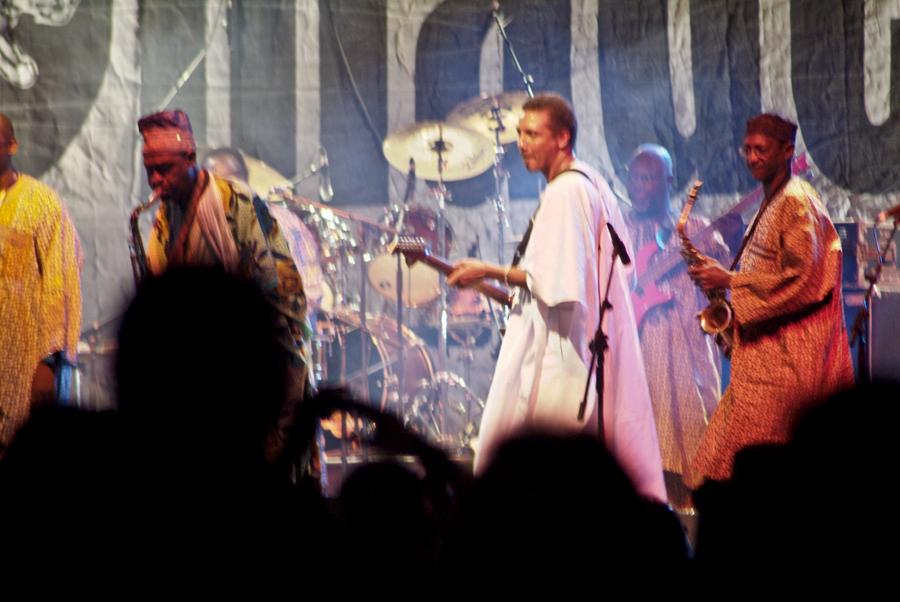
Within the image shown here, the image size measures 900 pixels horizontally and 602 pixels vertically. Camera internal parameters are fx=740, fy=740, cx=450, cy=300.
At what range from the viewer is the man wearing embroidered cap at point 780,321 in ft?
11.6

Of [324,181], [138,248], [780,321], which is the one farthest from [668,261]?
[138,248]

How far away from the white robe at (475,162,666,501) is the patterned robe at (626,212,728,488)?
1.84 meters

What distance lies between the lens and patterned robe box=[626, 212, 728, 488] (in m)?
5.11

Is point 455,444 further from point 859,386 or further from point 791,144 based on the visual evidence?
point 859,386

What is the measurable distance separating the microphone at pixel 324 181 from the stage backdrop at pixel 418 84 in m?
0.08

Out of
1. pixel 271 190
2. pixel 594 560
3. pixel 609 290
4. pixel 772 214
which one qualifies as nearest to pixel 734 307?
pixel 772 214

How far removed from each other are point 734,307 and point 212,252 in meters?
2.58

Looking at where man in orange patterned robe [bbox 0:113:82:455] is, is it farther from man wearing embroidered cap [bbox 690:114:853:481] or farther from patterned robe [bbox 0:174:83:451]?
man wearing embroidered cap [bbox 690:114:853:481]

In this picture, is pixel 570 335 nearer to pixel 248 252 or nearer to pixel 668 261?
pixel 248 252

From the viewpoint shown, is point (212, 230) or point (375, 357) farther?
point (375, 357)

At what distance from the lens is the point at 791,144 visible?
12.5 ft

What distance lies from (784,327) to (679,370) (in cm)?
161

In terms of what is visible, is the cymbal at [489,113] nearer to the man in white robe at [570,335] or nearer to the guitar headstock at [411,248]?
the guitar headstock at [411,248]

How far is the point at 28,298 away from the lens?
3.96 meters
